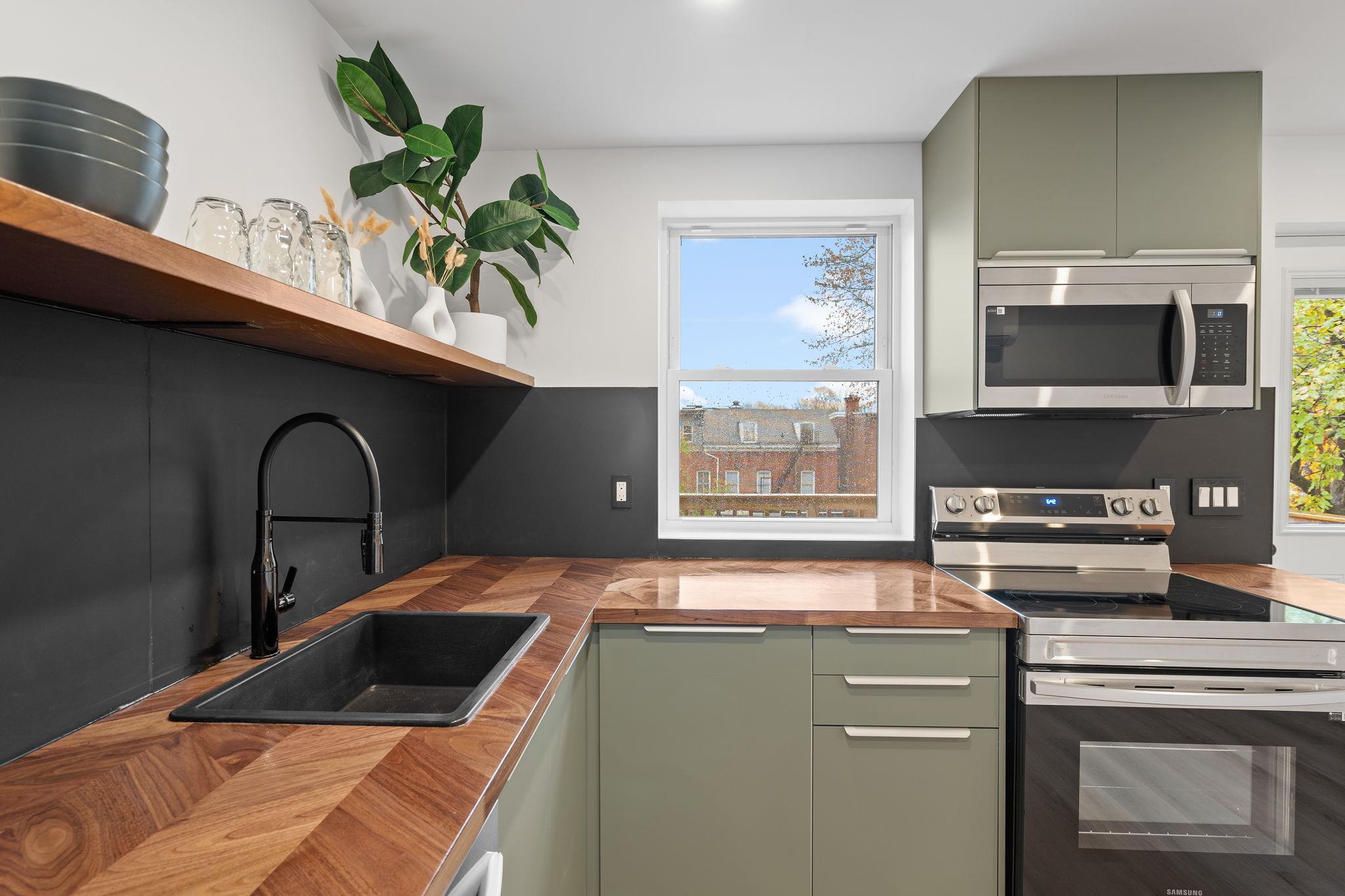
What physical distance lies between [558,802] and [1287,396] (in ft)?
9.16

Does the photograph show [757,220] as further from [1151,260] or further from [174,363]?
[174,363]

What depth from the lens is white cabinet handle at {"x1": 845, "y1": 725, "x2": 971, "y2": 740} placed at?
1.58 m

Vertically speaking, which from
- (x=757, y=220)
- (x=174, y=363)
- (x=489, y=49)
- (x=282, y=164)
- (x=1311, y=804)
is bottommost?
(x=1311, y=804)

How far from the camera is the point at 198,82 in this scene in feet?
3.83

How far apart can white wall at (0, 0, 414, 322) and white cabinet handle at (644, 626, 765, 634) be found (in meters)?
1.32

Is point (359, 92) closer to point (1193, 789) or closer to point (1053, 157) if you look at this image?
point (1053, 157)

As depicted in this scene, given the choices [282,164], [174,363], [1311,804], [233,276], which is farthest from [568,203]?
[1311,804]

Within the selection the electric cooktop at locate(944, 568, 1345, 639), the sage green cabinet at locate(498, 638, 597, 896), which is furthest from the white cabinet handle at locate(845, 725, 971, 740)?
the sage green cabinet at locate(498, 638, 597, 896)

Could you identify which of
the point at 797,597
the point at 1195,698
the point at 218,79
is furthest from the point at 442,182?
the point at 1195,698

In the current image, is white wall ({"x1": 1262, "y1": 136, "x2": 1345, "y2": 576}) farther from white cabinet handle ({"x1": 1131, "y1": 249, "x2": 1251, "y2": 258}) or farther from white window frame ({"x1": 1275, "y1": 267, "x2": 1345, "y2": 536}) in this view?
white cabinet handle ({"x1": 1131, "y1": 249, "x2": 1251, "y2": 258})

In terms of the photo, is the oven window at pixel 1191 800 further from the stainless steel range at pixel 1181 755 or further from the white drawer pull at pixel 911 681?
the white drawer pull at pixel 911 681

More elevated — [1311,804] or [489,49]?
[489,49]

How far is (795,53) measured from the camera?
5.59ft

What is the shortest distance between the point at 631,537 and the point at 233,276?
1670 millimetres
